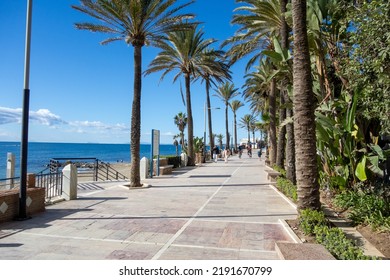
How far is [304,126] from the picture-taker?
650 centimetres

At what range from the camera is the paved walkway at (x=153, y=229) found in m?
5.03

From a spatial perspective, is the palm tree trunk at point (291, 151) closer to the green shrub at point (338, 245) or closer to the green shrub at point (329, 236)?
the green shrub at point (329, 236)

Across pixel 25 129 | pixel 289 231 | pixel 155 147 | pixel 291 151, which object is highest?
pixel 25 129

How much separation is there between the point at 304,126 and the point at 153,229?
3.78m

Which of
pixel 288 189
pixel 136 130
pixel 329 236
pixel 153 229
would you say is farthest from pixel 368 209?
pixel 136 130

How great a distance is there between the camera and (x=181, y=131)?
61188 millimetres

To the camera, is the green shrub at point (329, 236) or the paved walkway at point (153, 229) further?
the paved walkway at point (153, 229)

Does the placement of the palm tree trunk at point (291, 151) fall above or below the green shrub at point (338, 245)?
above

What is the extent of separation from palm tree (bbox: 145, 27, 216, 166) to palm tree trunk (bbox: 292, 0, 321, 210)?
17.1 metres

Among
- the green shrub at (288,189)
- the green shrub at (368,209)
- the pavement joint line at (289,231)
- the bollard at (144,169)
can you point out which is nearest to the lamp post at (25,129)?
the pavement joint line at (289,231)

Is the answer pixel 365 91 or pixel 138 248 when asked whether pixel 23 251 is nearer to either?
pixel 138 248

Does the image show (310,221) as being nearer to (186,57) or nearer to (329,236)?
(329,236)

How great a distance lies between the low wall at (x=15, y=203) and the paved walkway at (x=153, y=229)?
284mm

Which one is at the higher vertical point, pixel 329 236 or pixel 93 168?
pixel 93 168
